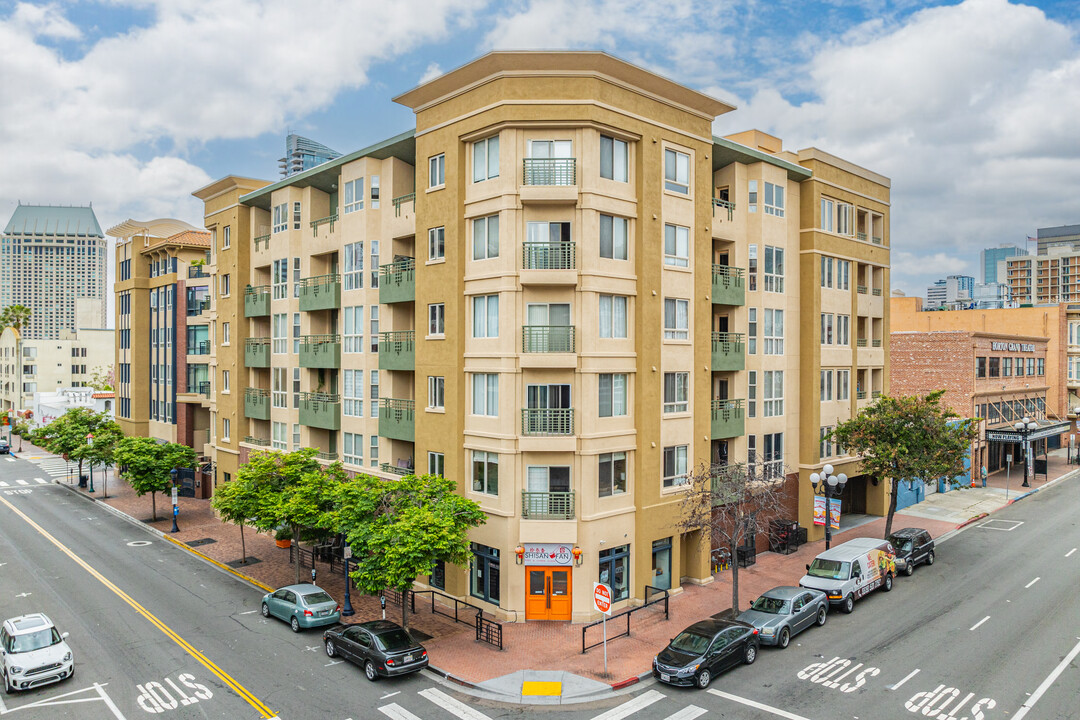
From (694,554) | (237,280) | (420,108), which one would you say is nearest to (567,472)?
(694,554)

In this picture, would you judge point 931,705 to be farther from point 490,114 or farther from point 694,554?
point 490,114

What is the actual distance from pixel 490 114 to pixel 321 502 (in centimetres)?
1677

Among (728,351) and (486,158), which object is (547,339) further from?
(728,351)

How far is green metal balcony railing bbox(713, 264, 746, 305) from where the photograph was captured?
98.7ft

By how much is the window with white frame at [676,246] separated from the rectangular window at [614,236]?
199 cm

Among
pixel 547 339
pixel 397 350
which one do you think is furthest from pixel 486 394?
pixel 397 350

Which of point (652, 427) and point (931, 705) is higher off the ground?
point (652, 427)

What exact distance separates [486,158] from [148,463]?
29618 mm

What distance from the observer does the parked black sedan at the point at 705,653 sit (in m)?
18.8

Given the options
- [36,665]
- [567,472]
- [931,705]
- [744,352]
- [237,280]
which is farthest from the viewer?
[237,280]

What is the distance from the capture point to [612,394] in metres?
25.5

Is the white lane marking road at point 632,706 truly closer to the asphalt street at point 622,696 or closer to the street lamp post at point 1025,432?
the asphalt street at point 622,696

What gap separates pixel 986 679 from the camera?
62.7ft

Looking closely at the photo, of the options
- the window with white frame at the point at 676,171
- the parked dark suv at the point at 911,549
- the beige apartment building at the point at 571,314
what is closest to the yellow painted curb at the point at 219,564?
the beige apartment building at the point at 571,314
